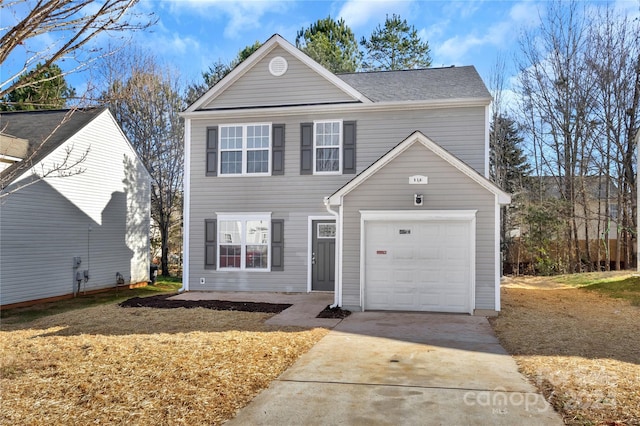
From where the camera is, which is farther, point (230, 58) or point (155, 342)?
point (230, 58)

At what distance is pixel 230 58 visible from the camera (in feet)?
92.9

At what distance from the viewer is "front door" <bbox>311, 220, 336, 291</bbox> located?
1330 cm

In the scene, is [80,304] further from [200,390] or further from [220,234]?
[200,390]

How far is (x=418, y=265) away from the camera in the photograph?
1003cm

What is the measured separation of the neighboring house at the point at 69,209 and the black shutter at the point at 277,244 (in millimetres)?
6000

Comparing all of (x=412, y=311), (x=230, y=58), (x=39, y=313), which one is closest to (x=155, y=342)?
(x=412, y=311)

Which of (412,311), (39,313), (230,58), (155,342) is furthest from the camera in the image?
(230,58)

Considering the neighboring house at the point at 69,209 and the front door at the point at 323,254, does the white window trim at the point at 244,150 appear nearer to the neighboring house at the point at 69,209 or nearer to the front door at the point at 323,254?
the front door at the point at 323,254

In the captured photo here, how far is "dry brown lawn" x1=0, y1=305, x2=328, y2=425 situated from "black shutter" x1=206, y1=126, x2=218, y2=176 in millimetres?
5645

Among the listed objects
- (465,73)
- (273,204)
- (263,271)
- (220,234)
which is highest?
(465,73)

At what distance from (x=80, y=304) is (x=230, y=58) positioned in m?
19.3

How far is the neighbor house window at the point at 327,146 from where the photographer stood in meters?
13.4

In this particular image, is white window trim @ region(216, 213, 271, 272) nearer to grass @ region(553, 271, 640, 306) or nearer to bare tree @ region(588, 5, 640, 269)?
grass @ region(553, 271, 640, 306)

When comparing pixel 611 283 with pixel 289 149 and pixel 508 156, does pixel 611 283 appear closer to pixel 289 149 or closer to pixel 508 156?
A: pixel 289 149
